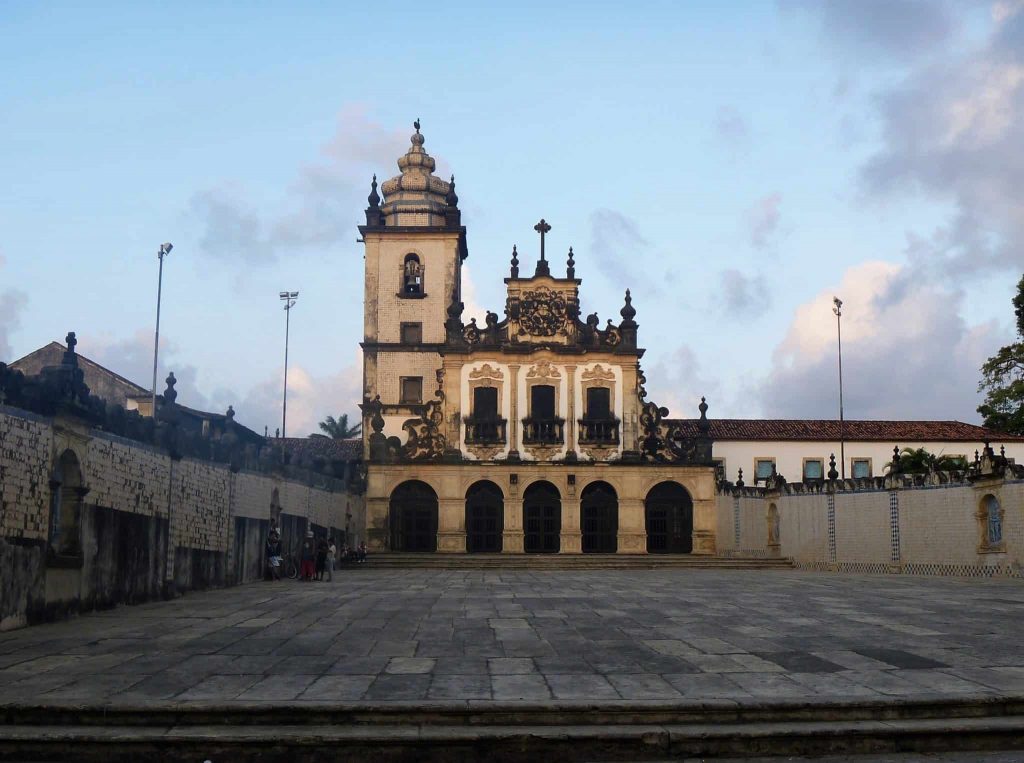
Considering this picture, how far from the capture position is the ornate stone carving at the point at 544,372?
44312mm

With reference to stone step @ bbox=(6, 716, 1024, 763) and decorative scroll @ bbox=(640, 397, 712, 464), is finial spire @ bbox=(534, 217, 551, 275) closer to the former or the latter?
decorative scroll @ bbox=(640, 397, 712, 464)

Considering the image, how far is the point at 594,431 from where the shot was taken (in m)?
43.9

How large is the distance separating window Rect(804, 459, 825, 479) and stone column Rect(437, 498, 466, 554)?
1803 cm

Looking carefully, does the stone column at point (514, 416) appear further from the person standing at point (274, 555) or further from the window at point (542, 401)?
the person standing at point (274, 555)

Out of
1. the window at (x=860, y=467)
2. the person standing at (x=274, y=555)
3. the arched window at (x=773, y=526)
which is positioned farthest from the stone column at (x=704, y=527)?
the person standing at (x=274, y=555)

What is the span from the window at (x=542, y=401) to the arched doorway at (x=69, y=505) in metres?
27.9

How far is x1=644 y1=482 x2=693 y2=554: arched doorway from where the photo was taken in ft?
142

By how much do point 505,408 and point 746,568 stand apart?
37.9ft

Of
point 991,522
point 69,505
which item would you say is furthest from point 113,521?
point 991,522

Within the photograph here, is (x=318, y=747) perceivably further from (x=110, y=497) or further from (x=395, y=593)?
(x=395, y=593)

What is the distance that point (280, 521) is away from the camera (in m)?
30.3

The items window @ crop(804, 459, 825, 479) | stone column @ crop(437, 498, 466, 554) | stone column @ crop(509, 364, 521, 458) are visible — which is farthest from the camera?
window @ crop(804, 459, 825, 479)

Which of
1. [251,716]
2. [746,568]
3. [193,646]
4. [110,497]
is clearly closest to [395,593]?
[110,497]

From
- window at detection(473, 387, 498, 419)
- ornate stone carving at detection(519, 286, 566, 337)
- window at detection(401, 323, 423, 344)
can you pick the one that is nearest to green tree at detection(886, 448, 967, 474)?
ornate stone carving at detection(519, 286, 566, 337)
